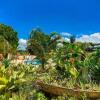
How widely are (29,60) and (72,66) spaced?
4520 millimetres

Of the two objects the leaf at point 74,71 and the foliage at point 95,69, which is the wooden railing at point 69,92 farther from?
the foliage at point 95,69

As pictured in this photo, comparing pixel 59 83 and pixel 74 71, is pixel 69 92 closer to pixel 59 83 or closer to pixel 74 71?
pixel 59 83

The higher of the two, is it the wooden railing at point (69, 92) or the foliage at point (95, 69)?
the foliage at point (95, 69)

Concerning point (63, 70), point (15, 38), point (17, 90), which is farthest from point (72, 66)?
point (15, 38)

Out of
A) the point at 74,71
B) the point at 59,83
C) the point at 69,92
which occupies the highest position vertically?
the point at 74,71

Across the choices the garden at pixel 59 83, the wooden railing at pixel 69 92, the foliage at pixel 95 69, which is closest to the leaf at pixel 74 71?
the garden at pixel 59 83

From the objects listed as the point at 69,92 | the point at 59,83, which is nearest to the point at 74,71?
the point at 59,83

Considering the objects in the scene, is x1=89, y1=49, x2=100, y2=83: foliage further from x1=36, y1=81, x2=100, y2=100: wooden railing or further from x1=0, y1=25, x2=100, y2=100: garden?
x1=36, y1=81, x2=100, y2=100: wooden railing

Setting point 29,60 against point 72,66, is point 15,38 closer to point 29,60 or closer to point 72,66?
point 29,60

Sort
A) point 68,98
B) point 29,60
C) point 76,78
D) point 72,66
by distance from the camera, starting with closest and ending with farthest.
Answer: point 68,98 < point 76,78 < point 72,66 < point 29,60

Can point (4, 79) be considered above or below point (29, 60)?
below

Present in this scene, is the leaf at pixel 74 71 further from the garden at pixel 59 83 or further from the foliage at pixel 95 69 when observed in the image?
the foliage at pixel 95 69

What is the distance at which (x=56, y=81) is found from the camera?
9.19 metres

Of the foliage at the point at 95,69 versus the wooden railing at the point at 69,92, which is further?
the foliage at the point at 95,69
